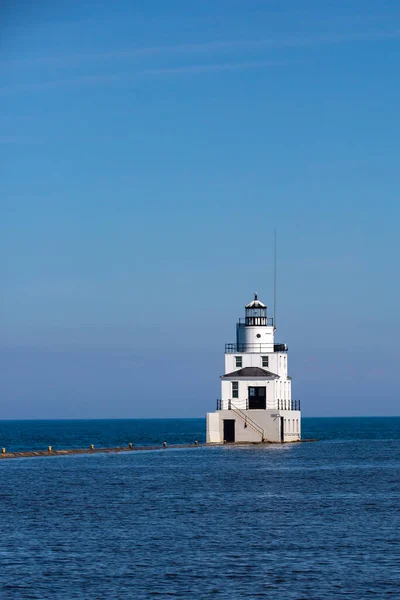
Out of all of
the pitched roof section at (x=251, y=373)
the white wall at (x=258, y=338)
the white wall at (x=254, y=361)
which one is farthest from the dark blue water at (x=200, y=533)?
the white wall at (x=258, y=338)

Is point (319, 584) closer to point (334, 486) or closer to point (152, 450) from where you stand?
point (334, 486)

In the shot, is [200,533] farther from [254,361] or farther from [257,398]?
[254,361]

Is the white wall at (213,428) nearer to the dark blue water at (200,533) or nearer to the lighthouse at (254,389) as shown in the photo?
the lighthouse at (254,389)

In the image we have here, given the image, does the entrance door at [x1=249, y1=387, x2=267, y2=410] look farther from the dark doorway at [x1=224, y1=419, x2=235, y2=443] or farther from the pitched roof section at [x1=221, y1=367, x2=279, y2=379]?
the dark doorway at [x1=224, y1=419, x2=235, y2=443]

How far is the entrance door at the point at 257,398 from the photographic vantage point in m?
106

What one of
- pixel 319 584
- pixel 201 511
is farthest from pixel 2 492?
pixel 319 584

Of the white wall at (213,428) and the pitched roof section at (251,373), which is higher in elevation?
the pitched roof section at (251,373)

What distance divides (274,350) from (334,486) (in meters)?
42.8

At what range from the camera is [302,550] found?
40.8 meters

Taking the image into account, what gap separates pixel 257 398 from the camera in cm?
10706

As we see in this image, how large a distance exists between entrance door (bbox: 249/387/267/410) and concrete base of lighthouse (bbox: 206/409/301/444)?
187 centimetres

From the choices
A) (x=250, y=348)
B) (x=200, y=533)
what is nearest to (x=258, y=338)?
(x=250, y=348)

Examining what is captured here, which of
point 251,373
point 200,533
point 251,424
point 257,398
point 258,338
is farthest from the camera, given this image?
point 258,338

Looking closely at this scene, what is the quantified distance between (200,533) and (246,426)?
2378 inches
